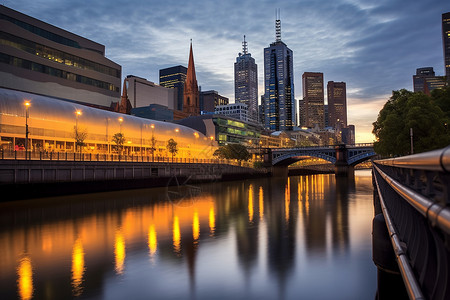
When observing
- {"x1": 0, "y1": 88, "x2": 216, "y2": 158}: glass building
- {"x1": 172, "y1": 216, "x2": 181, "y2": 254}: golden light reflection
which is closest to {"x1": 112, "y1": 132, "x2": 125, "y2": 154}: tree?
{"x1": 0, "y1": 88, "x2": 216, "y2": 158}: glass building

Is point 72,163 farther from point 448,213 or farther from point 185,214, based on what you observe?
point 448,213

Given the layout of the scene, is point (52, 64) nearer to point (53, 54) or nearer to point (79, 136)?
point (53, 54)

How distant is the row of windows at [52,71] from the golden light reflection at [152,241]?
85496 millimetres

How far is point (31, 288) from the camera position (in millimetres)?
14234

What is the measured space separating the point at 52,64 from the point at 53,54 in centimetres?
406

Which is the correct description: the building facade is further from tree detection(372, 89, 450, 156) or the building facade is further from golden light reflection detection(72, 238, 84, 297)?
tree detection(372, 89, 450, 156)

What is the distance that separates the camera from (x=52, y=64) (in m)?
106

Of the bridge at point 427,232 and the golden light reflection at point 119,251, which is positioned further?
the golden light reflection at point 119,251

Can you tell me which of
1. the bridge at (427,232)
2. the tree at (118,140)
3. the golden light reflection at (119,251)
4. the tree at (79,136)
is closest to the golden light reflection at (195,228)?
the golden light reflection at (119,251)

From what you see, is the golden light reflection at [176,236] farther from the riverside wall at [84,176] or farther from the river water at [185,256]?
the riverside wall at [84,176]

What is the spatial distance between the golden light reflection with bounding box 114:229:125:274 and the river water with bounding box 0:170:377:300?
0.05 metres

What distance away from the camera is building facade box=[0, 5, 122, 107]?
9400 centimetres

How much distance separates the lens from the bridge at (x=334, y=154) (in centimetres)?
13112

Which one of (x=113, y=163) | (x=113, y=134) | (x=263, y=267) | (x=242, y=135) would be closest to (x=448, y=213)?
(x=263, y=267)
